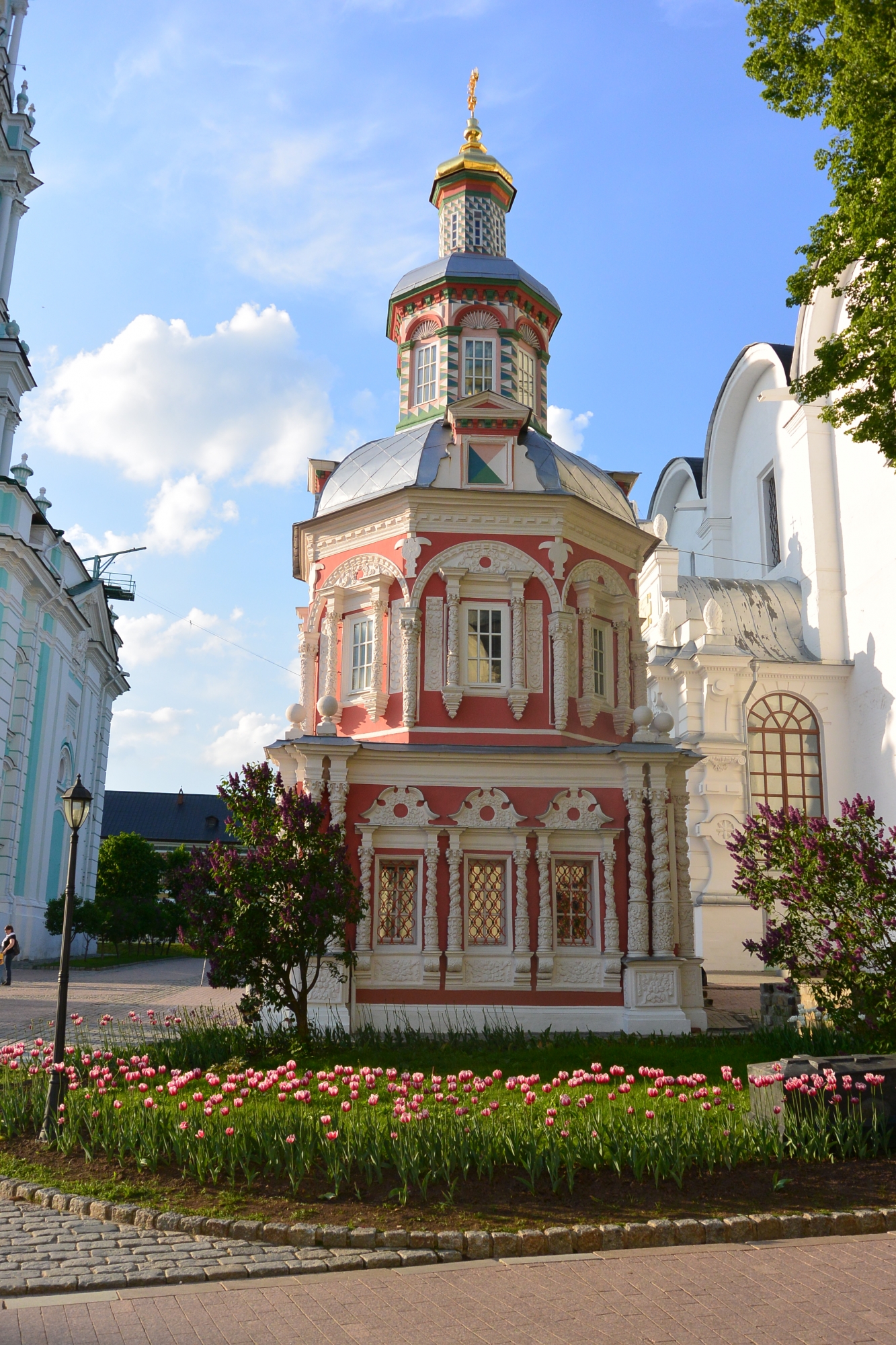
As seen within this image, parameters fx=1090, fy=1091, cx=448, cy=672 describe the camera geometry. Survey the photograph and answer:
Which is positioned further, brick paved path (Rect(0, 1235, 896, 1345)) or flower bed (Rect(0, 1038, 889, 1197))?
flower bed (Rect(0, 1038, 889, 1197))

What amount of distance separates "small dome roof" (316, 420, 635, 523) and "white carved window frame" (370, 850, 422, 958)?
603 cm

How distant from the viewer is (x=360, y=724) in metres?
18.3

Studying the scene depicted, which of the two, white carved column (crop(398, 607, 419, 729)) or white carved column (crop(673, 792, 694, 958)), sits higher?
white carved column (crop(398, 607, 419, 729))

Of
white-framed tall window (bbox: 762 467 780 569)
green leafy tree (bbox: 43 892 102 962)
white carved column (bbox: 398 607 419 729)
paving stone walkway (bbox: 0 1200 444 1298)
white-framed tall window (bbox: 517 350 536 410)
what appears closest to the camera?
paving stone walkway (bbox: 0 1200 444 1298)

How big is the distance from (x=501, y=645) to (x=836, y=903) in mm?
7373

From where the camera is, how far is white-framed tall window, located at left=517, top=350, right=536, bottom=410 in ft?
72.7

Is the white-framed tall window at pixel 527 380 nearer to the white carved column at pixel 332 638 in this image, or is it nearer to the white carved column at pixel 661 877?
the white carved column at pixel 332 638

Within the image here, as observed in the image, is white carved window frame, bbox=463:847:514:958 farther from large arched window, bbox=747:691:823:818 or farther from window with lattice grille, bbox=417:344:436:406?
large arched window, bbox=747:691:823:818

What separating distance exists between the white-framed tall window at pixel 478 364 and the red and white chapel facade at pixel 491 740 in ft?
4.08

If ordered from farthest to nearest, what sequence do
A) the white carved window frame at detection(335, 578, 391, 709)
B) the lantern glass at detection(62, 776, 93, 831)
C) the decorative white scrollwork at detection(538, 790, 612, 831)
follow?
the white carved window frame at detection(335, 578, 391, 709)
the decorative white scrollwork at detection(538, 790, 612, 831)
the lantern glass at detection(62, 776, 93, 831)

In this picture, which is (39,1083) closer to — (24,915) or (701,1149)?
(701,1149)

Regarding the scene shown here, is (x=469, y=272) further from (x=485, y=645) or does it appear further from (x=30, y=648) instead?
(x=30, y=648)

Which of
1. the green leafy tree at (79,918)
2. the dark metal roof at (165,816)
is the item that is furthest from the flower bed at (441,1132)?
the dark metal roof at (165,816)

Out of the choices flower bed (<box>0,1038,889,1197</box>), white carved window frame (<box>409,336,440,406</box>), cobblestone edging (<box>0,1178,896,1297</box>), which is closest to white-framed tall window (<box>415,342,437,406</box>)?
white carved window frame (<box>409,336,440,406</box>)
